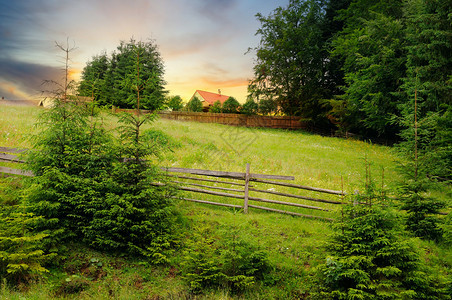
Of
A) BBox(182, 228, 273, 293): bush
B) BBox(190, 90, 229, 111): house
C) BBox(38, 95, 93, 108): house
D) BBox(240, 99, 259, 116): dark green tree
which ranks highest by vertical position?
BBox(190, 90, 229, 111): house

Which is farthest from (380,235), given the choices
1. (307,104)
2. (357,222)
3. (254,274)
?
(307,104)

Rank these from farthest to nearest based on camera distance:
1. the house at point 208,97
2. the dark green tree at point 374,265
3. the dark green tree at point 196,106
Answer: the house at point 208,97
the dark green tree at point 196,106
the dark green tree at point 374,265

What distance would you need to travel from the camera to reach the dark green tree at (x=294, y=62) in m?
33.7

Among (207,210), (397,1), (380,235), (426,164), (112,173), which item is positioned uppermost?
(397,1)

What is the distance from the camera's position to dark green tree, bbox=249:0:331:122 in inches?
1326

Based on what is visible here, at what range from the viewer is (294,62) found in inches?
1340

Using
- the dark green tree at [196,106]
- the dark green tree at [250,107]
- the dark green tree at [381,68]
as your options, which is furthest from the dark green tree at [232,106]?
the dark green tree at [381,68]

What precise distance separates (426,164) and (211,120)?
1156 inches

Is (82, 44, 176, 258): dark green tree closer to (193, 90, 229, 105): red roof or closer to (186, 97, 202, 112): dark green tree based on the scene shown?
(186, 97, 202, 112): dark green tree

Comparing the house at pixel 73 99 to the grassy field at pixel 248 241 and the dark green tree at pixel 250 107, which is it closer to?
the grassy field at pixel 248 241

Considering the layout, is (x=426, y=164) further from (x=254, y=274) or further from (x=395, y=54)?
(x=395, y=54)

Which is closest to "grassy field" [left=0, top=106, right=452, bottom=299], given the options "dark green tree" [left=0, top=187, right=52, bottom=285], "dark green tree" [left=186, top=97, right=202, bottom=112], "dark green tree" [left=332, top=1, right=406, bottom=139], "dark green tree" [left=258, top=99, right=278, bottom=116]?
"dark green tree" [left=0, top=187, right=52, bottom=285]

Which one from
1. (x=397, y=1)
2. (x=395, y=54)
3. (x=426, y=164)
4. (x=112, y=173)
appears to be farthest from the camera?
(x=397, y=1)

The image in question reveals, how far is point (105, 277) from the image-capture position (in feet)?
18.9
